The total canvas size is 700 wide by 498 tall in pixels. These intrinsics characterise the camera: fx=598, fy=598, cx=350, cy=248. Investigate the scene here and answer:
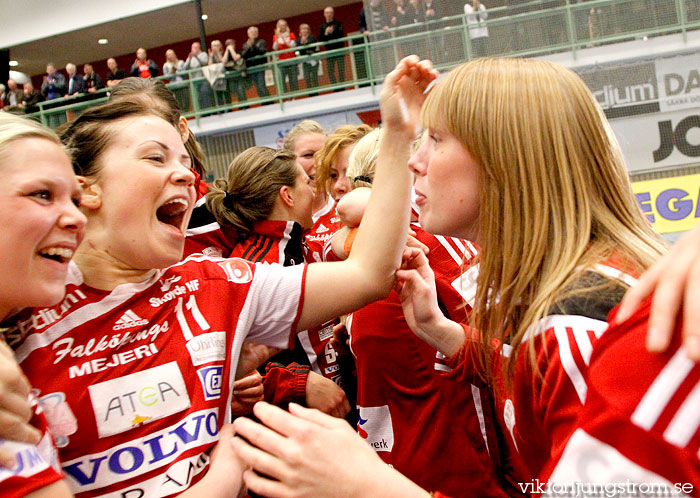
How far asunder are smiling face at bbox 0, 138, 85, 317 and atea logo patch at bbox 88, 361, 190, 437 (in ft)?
0.77

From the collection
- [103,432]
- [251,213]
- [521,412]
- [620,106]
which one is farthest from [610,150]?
[620,106]

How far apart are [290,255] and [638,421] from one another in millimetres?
2062

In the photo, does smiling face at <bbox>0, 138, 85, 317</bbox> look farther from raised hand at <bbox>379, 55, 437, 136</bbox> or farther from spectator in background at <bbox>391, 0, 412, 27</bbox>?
spectator in background at <bbox>391, 0, 412, 27</bbox>

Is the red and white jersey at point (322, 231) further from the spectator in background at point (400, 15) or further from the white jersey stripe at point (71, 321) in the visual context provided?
the spectator in background at point (400, 15)

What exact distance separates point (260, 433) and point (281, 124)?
39.7 ft

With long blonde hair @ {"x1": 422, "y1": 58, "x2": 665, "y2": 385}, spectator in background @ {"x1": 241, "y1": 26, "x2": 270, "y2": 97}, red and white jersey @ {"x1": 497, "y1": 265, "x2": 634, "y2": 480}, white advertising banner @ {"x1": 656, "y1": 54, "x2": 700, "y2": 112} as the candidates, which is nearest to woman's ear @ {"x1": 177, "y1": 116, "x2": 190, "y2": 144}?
long blonde hair @ {"x1": 422, "y1": 58, "x2": 665, "y2": 385}

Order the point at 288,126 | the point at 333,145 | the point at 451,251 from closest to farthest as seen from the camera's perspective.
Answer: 1. the point at 451,251
2. the point at 333,145
3. the point at 288,126

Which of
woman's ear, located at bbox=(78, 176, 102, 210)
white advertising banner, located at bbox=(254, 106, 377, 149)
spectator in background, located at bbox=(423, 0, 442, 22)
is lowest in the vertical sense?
woman's ear, located at bbox=(78, 176, 102, 210)

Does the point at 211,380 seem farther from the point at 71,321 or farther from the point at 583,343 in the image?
the point at 583,343

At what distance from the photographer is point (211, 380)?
1395mm

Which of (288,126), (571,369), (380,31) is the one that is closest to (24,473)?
(571,369)

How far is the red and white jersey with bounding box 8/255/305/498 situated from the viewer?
1.25 metres

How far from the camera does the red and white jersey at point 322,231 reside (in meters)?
3.37

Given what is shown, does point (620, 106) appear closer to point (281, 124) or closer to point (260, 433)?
point (281, 124)
